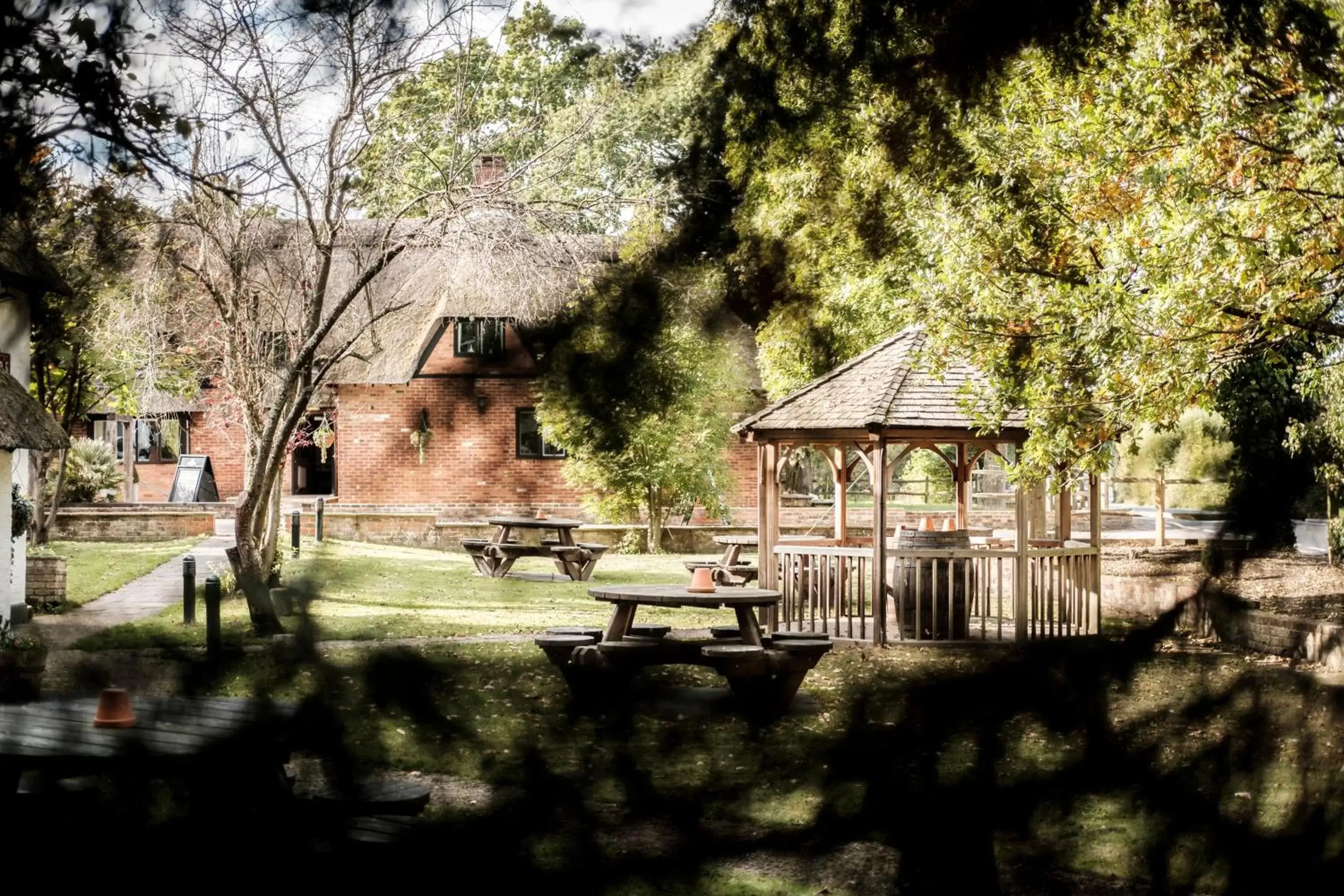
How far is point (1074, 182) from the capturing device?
1626 millimetres

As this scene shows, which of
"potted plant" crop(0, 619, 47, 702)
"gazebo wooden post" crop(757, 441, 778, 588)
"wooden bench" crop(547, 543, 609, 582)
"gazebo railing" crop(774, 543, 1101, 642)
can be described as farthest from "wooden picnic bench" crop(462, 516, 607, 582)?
"gazebo wooden post" crop(757, 441, 778, 588)

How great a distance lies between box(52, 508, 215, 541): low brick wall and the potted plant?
0.26m

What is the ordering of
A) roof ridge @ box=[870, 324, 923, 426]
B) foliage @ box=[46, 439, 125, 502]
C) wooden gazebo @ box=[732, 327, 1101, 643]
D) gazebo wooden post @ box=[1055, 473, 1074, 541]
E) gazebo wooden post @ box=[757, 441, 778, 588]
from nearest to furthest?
foliage @ box=[46, 439, 125, 502] → wooden gazebo @ box=[732, 327, 1101, 643] → roof ridge @ box=[870, 324, 923, 426] → gazebo wooden post @ box=[757, 441, 778, 588] → gazebo wooden post @ box=[1055, 473, 1074, 541]

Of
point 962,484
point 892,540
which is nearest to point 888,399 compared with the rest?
point 892,540

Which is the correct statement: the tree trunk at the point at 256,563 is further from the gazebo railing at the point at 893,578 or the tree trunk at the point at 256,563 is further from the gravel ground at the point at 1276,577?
the gazebo railing at the point at 893,578

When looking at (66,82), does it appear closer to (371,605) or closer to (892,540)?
(371,605)

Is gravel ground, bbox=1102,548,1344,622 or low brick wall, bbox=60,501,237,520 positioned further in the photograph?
low brick wall, bbox=60,501,237,520

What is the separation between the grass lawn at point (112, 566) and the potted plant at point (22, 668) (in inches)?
2.2

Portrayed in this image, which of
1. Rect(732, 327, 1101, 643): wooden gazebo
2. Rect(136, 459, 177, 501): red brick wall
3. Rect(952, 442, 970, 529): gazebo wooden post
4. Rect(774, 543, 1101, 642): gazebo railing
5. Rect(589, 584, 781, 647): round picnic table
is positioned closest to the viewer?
Rect(136, 459, 177, 501): red brick wall

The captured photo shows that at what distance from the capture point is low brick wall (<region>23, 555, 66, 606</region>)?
1.44 meters

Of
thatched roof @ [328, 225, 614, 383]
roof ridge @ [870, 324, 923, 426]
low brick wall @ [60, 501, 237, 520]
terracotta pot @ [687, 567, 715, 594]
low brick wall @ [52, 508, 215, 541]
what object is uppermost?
roof ridge @ [870, 324, 923, 426]

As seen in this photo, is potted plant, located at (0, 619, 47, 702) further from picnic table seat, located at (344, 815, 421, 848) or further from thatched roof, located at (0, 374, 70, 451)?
picnic table seat, located at (344, 815, 421, 848)

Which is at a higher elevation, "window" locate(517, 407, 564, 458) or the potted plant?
"window" locate(517, 407, 564, 458)

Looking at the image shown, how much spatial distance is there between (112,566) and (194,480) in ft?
0.90
